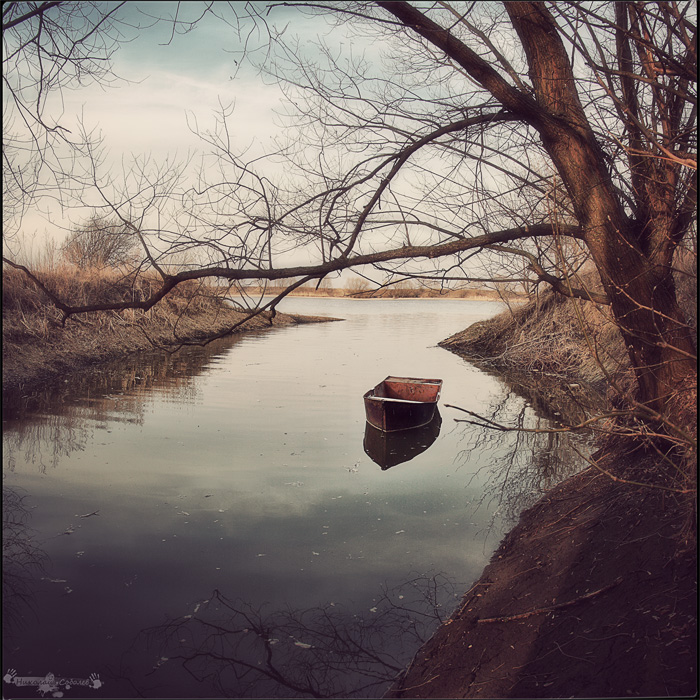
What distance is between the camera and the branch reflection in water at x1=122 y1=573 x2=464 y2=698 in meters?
4.85

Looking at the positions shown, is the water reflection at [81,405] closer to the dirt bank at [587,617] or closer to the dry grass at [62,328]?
the dry grass at [62,328]

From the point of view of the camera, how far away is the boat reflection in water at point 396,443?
11.8m

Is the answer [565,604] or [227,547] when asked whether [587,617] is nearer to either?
[565,604]

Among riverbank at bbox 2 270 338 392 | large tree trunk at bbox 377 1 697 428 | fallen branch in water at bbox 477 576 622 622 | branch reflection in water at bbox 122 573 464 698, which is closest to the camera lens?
fallen branch in water at bbox 477 576 622 622

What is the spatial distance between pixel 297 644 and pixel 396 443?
776cm

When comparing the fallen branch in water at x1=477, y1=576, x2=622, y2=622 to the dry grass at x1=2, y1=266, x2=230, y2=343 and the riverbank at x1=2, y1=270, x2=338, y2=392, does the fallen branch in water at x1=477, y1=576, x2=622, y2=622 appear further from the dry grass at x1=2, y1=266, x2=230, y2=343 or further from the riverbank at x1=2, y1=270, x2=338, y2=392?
the dry grass at x1=2, y1=266, x2=230, y2=343

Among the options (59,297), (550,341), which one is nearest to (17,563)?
(59,297)

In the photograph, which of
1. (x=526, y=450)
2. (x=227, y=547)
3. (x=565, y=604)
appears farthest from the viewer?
(x=526, y=450)

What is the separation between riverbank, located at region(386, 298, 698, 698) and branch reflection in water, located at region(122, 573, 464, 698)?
8.4 inches

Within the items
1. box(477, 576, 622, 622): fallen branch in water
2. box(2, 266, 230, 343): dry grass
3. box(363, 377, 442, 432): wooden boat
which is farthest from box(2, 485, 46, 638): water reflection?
box(2, 266, 230, 343): dry grass

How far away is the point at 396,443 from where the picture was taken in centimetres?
1296

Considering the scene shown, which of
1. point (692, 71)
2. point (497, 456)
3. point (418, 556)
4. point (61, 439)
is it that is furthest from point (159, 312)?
point (692, 71)

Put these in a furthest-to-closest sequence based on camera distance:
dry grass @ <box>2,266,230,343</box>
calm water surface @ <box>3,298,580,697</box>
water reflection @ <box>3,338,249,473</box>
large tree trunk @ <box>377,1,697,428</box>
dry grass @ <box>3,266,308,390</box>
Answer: dry grass @ <box>2,266,230,343</box> → dry grass @ <box>3,266,308,390</box> → water reflection @ <box>3,338,249,473</box> → large tree trunk @ <box>377,1,697,428</box> → calm water surface @ <box>3,298,580,697</box>

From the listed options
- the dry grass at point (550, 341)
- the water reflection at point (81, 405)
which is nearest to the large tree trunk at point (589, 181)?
the water reflection at point (81, 405)
